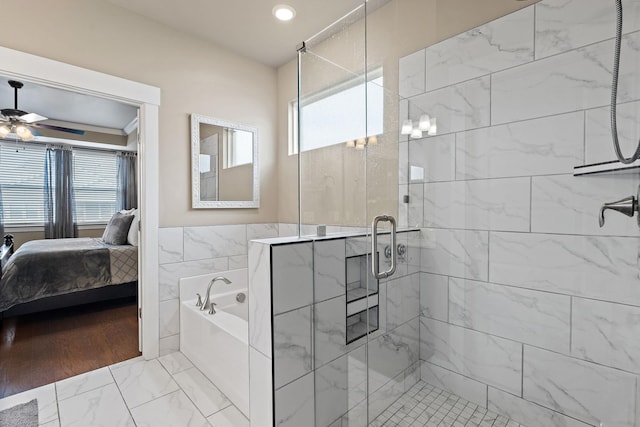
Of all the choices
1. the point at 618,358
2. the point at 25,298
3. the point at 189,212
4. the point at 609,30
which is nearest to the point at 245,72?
the point at 189,212

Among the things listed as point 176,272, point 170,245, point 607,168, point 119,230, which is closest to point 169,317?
point 176,272

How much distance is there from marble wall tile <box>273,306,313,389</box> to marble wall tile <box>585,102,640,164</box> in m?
1.50

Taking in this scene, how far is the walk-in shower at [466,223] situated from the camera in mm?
1350

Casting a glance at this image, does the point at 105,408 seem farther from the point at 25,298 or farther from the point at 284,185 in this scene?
the point at 284,185

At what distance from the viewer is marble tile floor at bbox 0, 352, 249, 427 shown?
167cm

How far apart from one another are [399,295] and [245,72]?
8.54ft

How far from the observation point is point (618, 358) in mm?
1325

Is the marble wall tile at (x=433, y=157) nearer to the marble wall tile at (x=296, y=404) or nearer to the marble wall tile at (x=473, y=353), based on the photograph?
the marble wall tile at (x=473, y=353)

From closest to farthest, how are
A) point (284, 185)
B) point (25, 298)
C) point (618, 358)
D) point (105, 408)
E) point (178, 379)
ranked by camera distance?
point (618, 358), point (105, 408), point (178, 379), point (25, 298), point (284, 185)

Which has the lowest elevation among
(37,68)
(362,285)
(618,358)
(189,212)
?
(618,358)

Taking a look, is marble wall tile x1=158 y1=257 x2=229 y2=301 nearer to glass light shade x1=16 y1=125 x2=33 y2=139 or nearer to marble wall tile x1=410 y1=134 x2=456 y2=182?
marble wall tile x1=410 y1=134 x2=456 y2=182

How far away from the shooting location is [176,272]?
2535 mm

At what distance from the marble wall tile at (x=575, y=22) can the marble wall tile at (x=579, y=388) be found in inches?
59.5

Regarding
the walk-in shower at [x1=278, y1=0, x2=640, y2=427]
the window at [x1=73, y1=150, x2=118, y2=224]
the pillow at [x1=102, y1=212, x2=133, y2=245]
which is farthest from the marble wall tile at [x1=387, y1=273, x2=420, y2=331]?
the window at [x1=73, y1=150, x2=118, y2=224]
